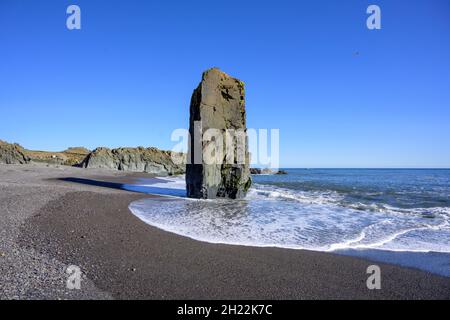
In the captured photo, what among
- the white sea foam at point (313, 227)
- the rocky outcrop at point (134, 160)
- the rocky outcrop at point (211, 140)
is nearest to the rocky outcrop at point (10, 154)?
the rocky outcrop at point (134, 160)

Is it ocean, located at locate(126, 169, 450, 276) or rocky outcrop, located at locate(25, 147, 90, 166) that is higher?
rocky outcrop, located at locate(25, 147, 90, 166)

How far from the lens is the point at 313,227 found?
872cm

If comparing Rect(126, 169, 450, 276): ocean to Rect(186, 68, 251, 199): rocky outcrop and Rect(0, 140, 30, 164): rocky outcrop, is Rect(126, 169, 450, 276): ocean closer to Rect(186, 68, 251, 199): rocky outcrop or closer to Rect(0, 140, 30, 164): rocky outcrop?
Rect(186, 68, 251, 199): rocky outcrop

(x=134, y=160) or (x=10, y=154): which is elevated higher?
(x=10, y=154)

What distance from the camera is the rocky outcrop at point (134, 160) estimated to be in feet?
177

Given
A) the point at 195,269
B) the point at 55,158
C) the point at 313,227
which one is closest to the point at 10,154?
the point at 55,158

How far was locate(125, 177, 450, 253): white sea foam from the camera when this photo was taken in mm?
6875

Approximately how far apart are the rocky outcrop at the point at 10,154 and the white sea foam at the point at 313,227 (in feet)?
126

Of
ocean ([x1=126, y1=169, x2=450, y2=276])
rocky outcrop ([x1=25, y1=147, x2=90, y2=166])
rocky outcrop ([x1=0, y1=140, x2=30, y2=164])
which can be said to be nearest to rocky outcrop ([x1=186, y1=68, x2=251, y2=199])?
ocean ([x1=126, y1=169, x2=450, y2=276])

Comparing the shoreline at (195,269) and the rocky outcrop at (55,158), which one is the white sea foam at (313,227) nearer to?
A: the shoreline at (195,269)

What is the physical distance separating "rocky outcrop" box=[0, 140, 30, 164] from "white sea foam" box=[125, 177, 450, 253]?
3847 cm

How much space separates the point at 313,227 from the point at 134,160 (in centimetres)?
5375

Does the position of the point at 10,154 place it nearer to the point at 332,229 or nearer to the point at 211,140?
the point at 211,140

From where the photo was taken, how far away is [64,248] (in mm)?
5363
